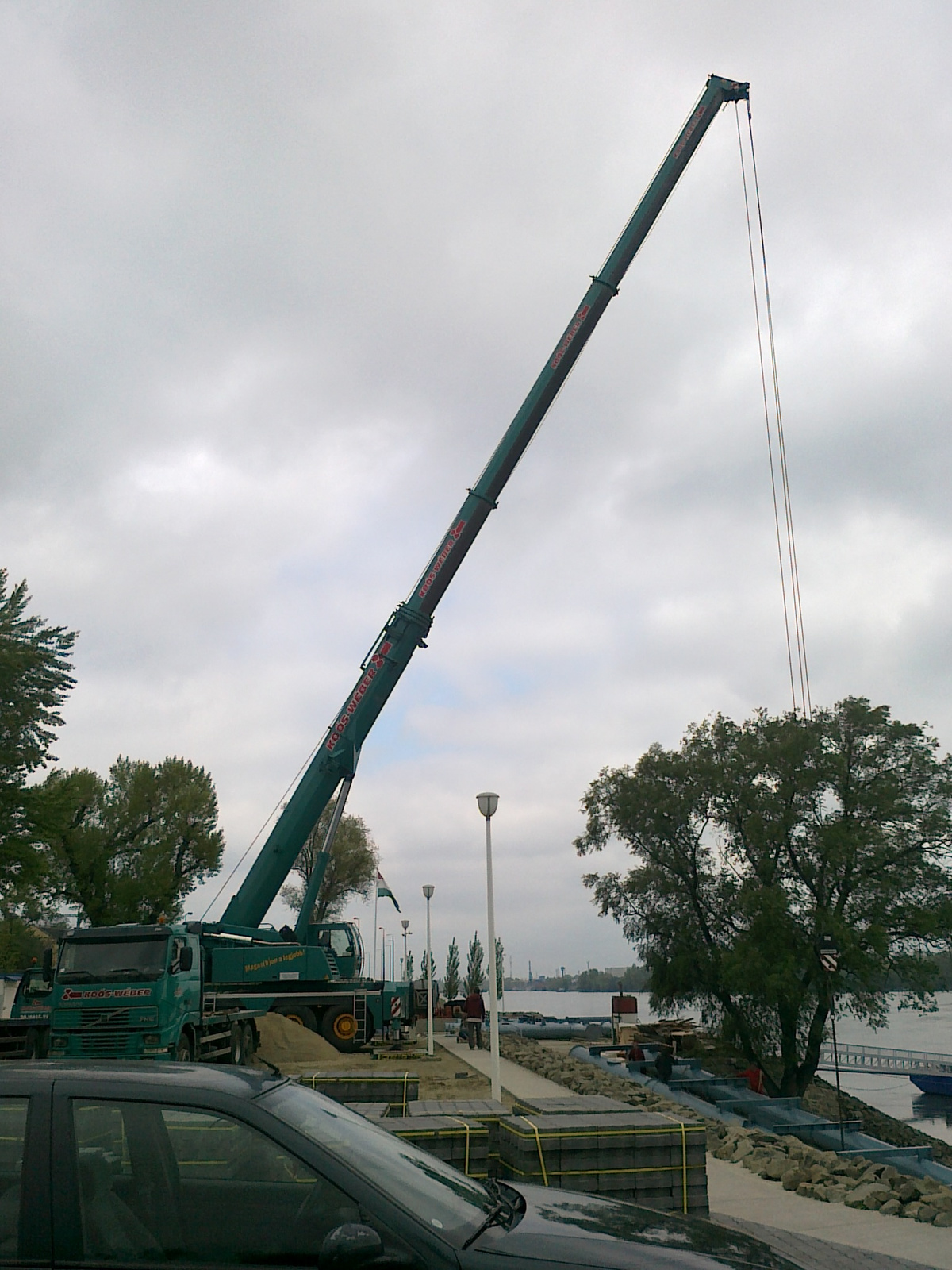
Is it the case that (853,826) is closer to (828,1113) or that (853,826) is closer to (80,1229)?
(828,1113)

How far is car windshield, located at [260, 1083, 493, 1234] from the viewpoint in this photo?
3.32 metres

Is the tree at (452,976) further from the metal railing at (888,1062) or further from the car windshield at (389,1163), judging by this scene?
the car windshield at (389,1163)

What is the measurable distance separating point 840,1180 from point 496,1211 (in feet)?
28.4

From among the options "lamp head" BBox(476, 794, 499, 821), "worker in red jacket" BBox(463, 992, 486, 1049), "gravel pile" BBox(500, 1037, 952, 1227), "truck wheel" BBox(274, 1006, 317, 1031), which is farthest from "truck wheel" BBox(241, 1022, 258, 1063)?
"lamp head" BBox(476, 794, 499, 821)

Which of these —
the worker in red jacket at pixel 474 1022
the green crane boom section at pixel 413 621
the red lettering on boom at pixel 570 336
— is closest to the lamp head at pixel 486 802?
the green crane boom section at pixel 413 621

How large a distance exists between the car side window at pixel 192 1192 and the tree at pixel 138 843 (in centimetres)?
4325

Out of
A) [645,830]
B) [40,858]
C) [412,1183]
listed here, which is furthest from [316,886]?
[412,1183]

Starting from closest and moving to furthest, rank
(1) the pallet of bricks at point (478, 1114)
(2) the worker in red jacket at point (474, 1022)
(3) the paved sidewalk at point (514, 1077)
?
(1) the pallet of bricks at point (478, 1114)
(3) the paved sidewalk at point (514, 1077)
(2) the worker in red jacket at point (474, 1022)

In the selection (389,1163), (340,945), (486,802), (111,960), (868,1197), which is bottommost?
(868,1197)

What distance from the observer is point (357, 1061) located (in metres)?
22.4

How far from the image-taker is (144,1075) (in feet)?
11.3

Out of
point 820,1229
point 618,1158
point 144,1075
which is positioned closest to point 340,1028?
point 820,1229

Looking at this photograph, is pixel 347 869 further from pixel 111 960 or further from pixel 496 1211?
pixel 496 1211

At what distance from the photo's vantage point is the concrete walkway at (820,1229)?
6641 mm
